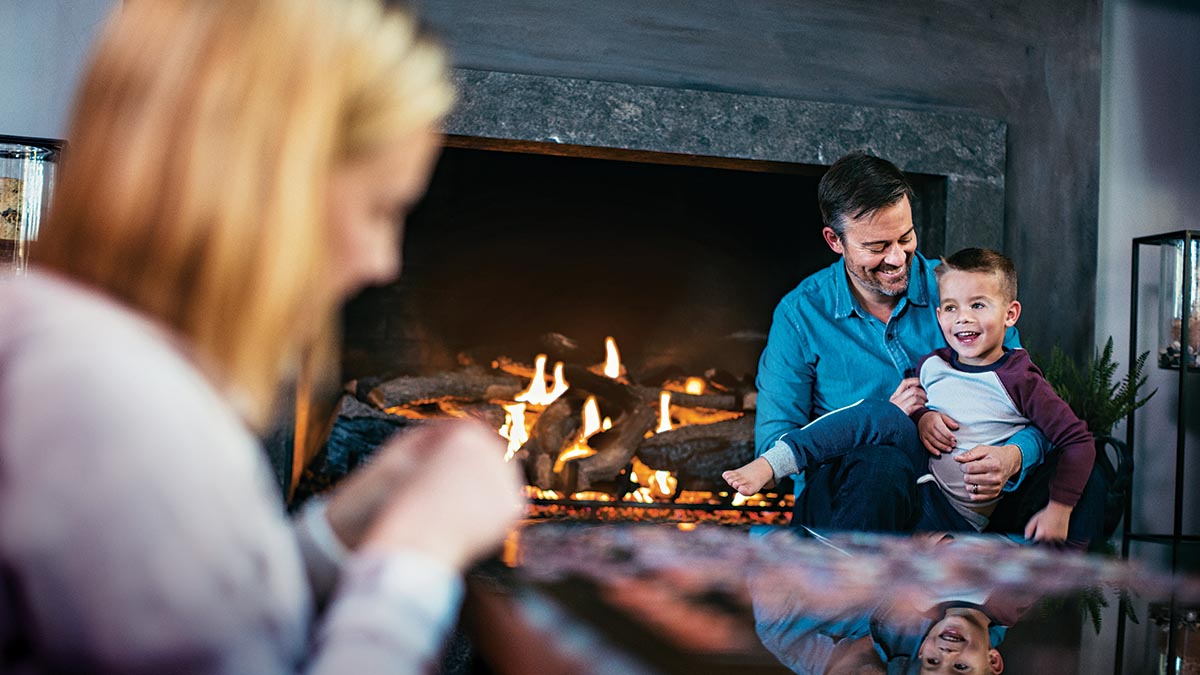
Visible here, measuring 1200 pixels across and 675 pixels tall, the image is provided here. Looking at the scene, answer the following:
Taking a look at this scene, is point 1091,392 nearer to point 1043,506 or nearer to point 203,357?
point 1043,506

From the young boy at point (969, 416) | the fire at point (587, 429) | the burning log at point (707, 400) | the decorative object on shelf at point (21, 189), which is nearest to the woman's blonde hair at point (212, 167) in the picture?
the young boy at point (969, 416)

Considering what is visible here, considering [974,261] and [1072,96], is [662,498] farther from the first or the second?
[1072,96]

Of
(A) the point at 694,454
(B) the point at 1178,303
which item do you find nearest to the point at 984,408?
(A) the point at 694,454

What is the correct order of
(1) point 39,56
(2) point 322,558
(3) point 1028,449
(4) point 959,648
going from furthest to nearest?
(1) point 39,56, (3) point 1028,449, (4) point 959,648, (2) point 322,558

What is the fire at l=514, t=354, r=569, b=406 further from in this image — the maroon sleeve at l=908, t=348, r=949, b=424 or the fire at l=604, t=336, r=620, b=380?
the maroon sleeve at l=908, t=348, r=949, b=424

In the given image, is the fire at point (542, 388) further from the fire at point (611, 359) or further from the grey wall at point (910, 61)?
the grey wall at point (910, 61)

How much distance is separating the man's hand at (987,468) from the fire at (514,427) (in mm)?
1129

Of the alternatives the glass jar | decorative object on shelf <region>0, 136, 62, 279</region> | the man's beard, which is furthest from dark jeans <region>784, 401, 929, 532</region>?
decorative object on shelf <region>0, 136, 62, 279</region>

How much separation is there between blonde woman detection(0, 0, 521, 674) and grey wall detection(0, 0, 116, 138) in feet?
7.18

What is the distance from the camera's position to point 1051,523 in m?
1.69

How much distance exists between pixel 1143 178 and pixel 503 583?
2.56m

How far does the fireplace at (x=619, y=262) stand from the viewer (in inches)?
97.4

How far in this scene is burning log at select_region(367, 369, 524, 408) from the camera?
2568 mm

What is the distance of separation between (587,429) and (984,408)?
1.04 metres
